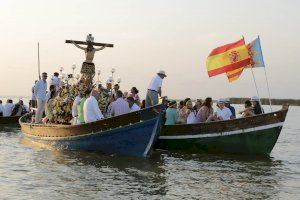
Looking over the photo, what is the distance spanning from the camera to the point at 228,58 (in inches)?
748

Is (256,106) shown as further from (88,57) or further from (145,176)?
(145,176)

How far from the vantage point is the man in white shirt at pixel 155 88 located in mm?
16141

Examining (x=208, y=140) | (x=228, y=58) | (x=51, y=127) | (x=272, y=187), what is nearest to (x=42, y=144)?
(x=51, y=127)

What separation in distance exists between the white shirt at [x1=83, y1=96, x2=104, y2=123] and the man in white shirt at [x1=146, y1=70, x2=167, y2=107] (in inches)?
66.4

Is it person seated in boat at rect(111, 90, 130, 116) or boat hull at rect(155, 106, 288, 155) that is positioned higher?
person seated in boat at rect(111, 90, 130, 116)

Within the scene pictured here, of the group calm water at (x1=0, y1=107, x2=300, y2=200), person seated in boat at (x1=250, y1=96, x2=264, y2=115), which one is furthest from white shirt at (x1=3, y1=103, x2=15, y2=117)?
person seated in boat at (x1=250, y1=96, x2=264, y2=115)

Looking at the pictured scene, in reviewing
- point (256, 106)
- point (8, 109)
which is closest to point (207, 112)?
point (256, 106)

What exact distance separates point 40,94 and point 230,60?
7292mm

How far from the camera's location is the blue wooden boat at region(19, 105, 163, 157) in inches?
577

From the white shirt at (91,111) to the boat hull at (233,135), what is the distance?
3.02 m

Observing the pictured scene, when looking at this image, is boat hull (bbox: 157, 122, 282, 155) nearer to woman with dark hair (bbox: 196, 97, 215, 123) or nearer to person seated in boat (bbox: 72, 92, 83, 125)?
woman with dark hair (bbox: 196, 97, 215, 123)

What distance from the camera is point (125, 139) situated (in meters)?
15.1

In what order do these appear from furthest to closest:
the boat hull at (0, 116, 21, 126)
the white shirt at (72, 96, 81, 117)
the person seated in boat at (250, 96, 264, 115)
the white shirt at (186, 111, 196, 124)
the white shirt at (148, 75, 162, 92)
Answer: the boat hull at (0, 116, 21, 126) < the white shirt at (186, 111, 196, 124) < the person seated in boat at (250, 96, 264, 115) < the white shirt at (72, 96, 81, 117) < the white shirt at (148, 75, 162, 92)

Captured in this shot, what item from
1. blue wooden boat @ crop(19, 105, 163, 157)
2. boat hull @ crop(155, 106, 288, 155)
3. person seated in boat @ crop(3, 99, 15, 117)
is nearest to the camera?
blue wooden boat @ crop(19, 105, 163, 157)
